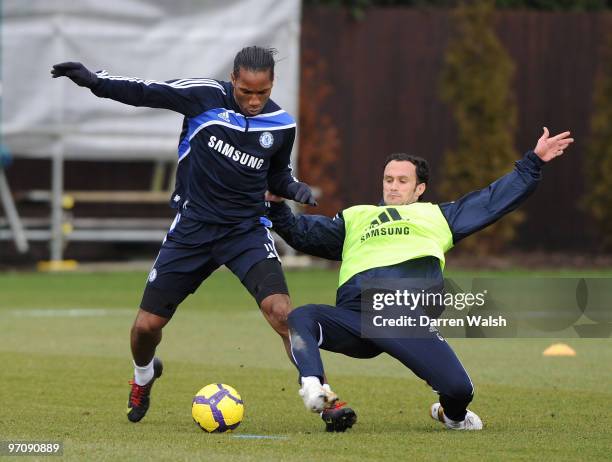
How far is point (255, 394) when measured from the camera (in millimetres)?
9445

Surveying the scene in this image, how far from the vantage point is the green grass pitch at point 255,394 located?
23.0 ft

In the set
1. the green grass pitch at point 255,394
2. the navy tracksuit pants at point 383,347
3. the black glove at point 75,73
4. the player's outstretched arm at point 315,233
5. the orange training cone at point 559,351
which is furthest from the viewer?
the orange training cone at point 559,351

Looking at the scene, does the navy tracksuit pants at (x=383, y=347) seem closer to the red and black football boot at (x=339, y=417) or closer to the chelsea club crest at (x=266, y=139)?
the red and black football boot at (x=339, y=417)

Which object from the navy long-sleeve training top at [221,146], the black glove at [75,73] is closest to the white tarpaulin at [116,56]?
the navy long-sleeve training top at [221,146]

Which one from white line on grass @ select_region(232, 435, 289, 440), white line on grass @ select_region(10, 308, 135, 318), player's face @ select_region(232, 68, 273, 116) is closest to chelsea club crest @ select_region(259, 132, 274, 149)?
player's face @ select_region(232, 68, 273, 116)

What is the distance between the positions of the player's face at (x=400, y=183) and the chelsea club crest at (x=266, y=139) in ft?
2.35

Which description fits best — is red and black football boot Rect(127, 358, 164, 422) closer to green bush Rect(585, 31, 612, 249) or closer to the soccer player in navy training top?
the soccer player in navy training top

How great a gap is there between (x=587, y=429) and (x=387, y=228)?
1.58 metres

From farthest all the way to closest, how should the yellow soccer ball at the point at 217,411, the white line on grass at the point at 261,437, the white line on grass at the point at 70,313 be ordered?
the white line on grass at the point at 70,313 → the yellow soccer ball at the point at 217,411 → the white line on grass at the point at 261,437

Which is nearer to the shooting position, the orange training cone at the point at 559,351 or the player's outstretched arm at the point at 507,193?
the player's outstretched arm at the point at 507,193

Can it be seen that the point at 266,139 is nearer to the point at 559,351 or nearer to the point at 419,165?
the point at 419,165

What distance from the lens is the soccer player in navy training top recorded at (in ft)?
26.9

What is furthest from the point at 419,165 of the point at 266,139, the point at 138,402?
the point at 138,402

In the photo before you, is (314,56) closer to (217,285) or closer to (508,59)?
(508,59)
